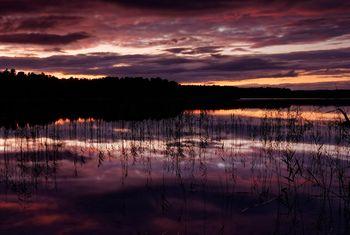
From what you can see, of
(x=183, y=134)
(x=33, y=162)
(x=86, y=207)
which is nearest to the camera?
(x=86, y=207)

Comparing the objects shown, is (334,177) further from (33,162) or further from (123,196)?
(33,162)

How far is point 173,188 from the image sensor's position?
44.5ft

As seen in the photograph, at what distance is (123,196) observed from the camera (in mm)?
12656

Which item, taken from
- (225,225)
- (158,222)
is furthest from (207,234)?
(158,222)

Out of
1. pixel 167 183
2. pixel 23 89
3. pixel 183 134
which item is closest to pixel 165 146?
pixel 183 134

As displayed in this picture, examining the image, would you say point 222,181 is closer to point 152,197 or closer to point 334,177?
point 152,197

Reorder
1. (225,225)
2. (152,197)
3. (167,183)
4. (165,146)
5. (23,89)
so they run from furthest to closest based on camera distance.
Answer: (23,89)
(165,146)
(167,183)
(152,197)
(225,225)

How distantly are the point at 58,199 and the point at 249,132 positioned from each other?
712 inches

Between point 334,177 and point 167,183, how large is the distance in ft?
18.3

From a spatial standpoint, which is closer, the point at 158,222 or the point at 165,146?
the point at 158,222

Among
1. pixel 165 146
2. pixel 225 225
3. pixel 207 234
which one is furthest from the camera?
pixel 165 146

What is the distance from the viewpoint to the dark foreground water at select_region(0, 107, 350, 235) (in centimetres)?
1009

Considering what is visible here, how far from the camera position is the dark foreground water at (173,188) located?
33.1 ft

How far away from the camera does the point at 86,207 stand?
38.5 feet
